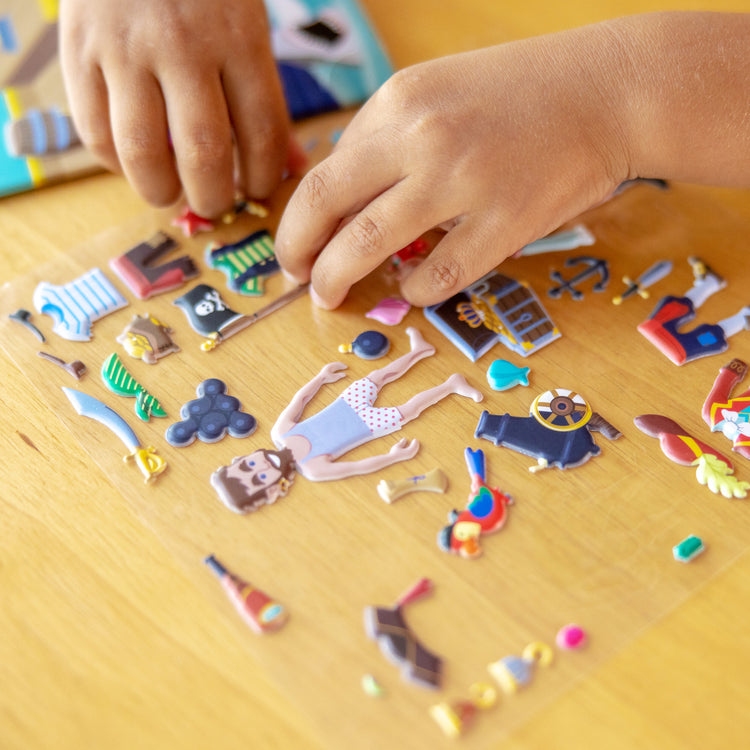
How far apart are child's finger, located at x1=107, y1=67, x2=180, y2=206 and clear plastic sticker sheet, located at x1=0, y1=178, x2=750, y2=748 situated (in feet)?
0.24

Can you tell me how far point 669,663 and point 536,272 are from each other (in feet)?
1.12

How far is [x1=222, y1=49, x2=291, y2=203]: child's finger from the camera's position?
2.19 feet

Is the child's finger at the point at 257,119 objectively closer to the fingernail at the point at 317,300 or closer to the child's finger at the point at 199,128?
the child's finger at the point at 199,128

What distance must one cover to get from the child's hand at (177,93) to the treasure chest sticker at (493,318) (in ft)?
0.73

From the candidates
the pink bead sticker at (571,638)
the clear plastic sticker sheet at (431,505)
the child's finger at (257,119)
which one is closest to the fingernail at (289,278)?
the clear plastic sticker sheet at (431,505)

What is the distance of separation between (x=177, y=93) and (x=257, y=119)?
7 centimetres

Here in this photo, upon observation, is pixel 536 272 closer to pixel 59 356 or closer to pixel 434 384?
pixel 434 384

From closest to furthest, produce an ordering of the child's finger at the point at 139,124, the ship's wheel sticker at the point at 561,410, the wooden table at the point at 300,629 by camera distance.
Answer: the wooden table at the point at 300,629 < the ship's wheel sticker at the point at 561,410 < the child's finger at the point at 139,124

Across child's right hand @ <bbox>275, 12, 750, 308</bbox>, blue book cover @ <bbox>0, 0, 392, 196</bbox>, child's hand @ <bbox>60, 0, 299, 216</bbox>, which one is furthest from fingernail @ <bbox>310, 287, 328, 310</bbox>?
blue book cover @ <bbox>0, 0, 392, 196</bbox>

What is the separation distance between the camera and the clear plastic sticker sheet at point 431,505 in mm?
434

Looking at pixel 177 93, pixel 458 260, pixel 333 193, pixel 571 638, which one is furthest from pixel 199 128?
pixel 571 638

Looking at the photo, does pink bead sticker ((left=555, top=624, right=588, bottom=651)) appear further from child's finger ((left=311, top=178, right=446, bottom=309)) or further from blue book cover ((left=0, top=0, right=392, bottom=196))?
blue book cover ((left=0, top=0, right=392, bottom=196))

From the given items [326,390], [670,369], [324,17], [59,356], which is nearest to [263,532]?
[326,390]

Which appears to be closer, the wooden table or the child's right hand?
the wooden table
